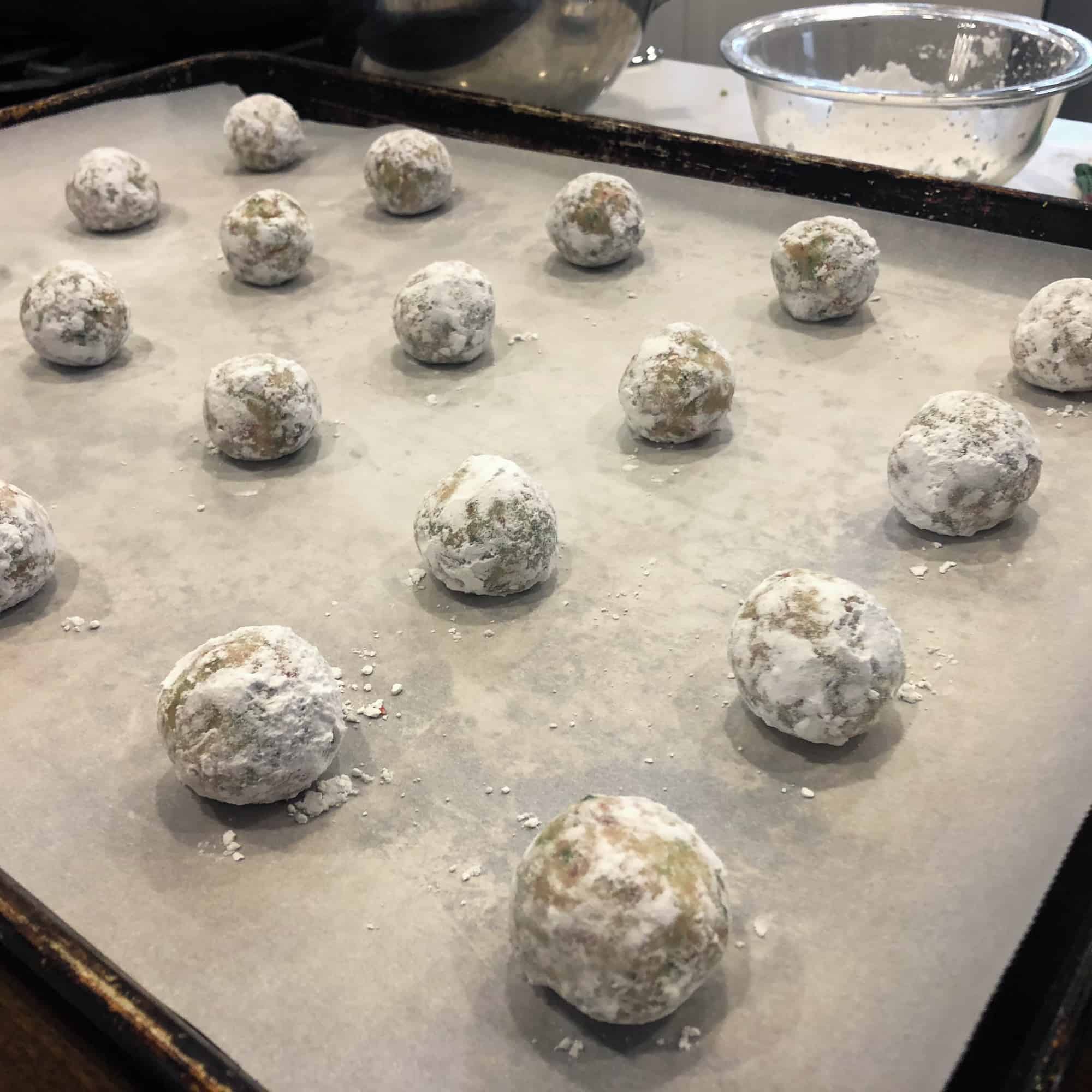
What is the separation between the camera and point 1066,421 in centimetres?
176

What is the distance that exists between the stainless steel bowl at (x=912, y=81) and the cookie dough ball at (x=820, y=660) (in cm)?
140

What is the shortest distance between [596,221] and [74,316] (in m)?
1.02

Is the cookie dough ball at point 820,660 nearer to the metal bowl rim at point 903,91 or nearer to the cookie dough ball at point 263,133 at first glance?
the metal bowl rim at point 903,91

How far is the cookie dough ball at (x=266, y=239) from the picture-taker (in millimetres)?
2178

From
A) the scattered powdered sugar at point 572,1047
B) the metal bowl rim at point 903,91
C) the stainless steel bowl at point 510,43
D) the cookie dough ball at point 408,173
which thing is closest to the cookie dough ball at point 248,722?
the scattered powdered sugar at point 572,1047

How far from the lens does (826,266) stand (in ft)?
6.45

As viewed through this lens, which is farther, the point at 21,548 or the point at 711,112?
the point at 711,112

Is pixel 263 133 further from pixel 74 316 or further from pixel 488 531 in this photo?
pixel 488 531

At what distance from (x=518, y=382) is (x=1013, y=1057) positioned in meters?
1.39

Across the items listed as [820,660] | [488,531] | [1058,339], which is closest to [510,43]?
[1058,339]

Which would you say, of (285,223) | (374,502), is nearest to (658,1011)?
(374,502)

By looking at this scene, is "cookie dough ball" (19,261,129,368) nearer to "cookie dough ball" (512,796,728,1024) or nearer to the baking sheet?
the baking sheet

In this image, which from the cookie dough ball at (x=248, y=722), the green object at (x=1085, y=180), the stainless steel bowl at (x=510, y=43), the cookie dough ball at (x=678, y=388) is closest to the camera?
the cookie dough ball at (x=248, y=722)

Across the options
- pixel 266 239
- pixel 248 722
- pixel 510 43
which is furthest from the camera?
pixel 510 43
